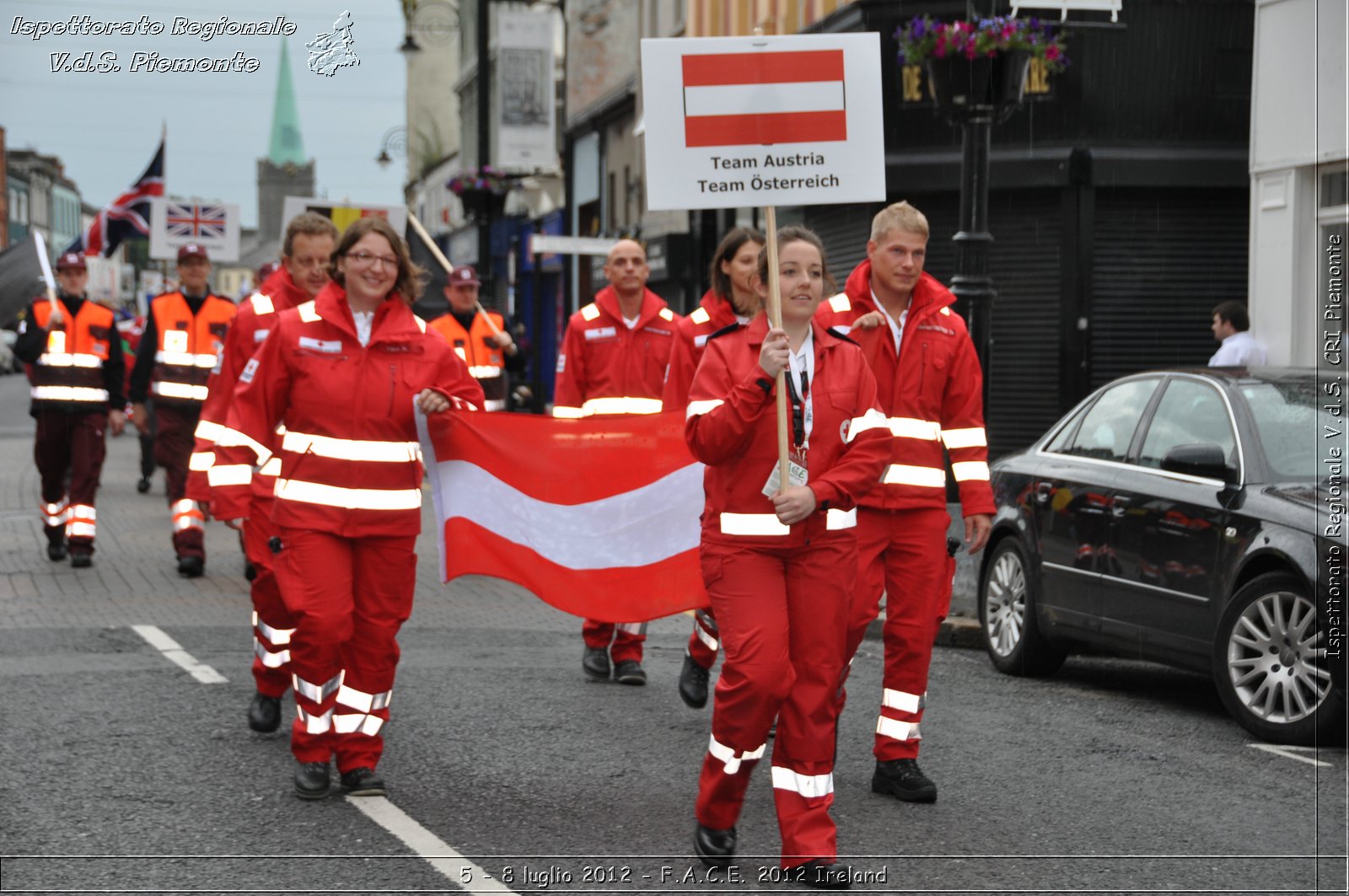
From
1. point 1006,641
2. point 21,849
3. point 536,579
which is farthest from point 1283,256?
point 21,849

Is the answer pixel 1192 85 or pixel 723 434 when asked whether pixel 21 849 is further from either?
pixel 1192 85

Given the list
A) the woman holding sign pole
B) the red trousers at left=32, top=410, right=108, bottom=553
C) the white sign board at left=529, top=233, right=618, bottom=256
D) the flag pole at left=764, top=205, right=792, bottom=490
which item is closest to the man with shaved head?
the woman holding sign pole

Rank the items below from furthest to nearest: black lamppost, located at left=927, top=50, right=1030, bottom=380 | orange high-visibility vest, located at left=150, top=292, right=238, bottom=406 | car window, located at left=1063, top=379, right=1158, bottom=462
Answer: orange high-visibility vest, located at left=150, top=292, right=238, bottom=406
black lamppost, located at left=927, top=50, right=1030, bottom=380
car window, located at left=1063, top=379, right=1158, bottom=462

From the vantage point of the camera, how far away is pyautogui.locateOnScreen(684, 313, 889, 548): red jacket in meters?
5.63

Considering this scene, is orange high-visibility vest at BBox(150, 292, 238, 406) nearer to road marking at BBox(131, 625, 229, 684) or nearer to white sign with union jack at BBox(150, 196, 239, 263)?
road marking at BBox(131, 625, 229, 684)

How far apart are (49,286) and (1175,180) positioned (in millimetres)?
12917

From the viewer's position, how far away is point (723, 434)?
18.4 feet

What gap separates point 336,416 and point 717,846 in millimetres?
2154

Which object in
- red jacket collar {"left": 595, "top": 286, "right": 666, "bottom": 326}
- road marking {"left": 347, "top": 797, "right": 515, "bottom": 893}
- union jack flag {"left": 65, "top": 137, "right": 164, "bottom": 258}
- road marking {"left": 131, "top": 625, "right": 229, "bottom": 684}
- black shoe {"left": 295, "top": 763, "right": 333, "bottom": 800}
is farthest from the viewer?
union jack flag {"left": 65, "top": 137, "right": 164, "bottom": 258}

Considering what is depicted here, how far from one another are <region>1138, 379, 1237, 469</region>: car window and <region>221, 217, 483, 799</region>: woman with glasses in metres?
3.98

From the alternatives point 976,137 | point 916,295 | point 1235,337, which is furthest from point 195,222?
point 916,295

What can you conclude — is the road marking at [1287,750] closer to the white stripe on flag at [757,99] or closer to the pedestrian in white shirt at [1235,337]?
the white stripe on flag at [757,99]

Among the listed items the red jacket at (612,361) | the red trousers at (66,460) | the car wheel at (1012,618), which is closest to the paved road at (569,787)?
the car wheel at (1012,618)

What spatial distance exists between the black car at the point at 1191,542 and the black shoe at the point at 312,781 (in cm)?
406
